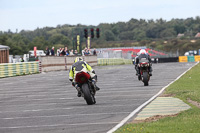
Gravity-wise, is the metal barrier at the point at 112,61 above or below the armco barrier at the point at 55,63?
below

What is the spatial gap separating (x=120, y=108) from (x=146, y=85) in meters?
8.40

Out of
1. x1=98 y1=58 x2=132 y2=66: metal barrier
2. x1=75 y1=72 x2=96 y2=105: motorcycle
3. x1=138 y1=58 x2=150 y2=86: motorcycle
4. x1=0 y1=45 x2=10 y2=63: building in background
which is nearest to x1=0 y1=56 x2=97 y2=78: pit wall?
x1=0 y1=45 x2=10 y2=63: building in background

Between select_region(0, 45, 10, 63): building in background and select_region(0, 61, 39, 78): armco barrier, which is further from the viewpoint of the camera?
select_region(0, 45, 10, 63): building in background

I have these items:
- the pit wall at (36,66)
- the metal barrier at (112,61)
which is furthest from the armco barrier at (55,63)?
the metal barrier at (112,61)

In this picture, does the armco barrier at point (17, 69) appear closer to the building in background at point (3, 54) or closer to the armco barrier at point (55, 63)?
the armco barrier at point (55, 63)

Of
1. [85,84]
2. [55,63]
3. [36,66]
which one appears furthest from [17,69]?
[85,84]

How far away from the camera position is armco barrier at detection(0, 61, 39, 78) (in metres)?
37.1

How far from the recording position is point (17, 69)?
1539 inches

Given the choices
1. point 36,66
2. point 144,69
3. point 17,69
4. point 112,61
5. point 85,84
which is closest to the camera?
point 85,84

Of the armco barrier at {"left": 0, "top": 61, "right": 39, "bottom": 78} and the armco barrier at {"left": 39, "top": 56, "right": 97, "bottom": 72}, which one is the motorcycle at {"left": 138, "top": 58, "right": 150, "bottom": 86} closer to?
the armco barrier at {"left": 0, "top": 61, "right": 39, "bottom": 78}

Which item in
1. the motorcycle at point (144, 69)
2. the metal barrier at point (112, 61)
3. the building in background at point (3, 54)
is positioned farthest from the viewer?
the metal barrier at point (112, 61)

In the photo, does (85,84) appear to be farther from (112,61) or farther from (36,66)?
(112,61)

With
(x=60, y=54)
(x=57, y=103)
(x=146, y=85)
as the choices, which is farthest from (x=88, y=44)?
(x=57, y=103)

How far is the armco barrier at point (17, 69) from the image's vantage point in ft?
122
